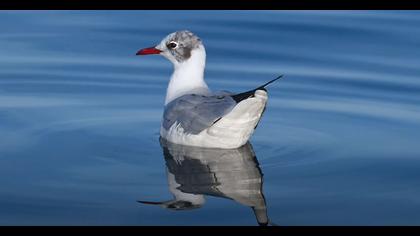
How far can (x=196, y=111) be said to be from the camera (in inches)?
465

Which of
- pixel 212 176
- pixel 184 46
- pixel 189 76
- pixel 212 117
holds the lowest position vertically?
pixel 212 176

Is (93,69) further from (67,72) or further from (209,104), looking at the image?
(209,104)

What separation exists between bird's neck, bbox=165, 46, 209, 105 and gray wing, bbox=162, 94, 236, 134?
0.53 m

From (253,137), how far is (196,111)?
837 mm

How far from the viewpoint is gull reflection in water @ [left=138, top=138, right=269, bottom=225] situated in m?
9.81

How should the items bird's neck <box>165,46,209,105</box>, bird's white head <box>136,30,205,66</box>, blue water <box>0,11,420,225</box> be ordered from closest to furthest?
blue water <box>0,11,420,225</box> < bird's neck <box>165,46,209,105</box> < bird's white head <box>136,30,205,66</box>

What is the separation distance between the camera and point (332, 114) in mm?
13289

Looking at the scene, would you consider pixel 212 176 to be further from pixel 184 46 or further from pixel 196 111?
pixel 184 46

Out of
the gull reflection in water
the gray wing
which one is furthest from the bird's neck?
the gull reflection in water

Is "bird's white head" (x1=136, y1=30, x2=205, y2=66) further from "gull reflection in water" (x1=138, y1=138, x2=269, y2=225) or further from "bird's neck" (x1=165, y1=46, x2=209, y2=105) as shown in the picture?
"gull reflection in water" (x1=138, y1=138, x2=269, y2=225)

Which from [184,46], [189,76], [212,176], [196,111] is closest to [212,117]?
[196,111]

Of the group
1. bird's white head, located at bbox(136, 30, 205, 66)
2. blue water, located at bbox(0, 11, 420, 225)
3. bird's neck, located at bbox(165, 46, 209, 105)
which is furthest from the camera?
bird's white head, located at bbox(136, 30, 205, 66)

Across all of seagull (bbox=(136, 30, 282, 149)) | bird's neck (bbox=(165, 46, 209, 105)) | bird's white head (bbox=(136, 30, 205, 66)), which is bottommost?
seagull (bbox=(136, 30, 282, 149))
